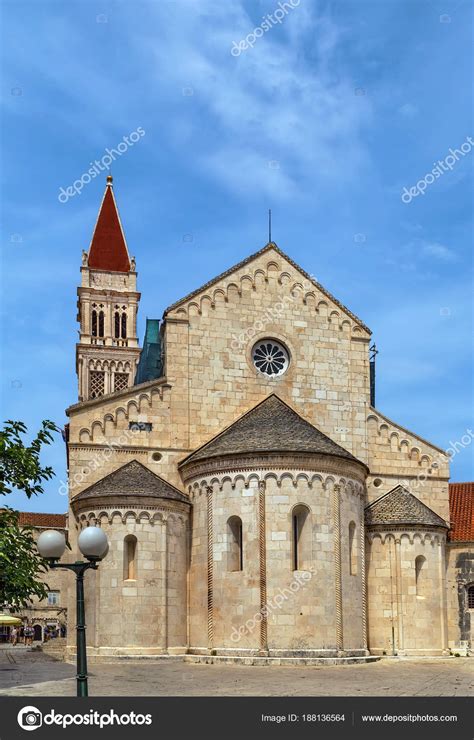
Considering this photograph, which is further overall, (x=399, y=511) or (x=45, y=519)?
(x=45, y=519)

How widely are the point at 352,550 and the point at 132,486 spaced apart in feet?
31.3

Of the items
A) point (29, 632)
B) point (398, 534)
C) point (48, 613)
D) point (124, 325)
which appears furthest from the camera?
point (124, 325)

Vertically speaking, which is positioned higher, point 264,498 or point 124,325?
point 124,325

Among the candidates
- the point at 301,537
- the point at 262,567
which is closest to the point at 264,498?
the point at 301,537

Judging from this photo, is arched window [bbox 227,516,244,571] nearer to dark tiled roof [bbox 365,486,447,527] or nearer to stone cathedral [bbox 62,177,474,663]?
stone cathedral [bbox 62,177,474,663]

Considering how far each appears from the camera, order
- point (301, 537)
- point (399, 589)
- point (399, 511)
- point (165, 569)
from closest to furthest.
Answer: point (301, 537) → point (165, 569) → point (399, 589) → point (399, 511)

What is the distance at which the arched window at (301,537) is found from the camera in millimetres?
35531

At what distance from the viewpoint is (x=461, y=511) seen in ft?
150

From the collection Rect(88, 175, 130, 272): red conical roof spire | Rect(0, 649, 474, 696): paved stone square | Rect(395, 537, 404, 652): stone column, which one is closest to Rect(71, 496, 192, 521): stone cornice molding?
Rect(0, 649, 474, 696): paved stone square

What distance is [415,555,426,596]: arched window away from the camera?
40.8m

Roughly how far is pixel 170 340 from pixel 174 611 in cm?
1211

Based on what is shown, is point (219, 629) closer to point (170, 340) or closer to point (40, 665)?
point (40, 665)

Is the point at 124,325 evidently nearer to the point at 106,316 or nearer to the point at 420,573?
the point at 106,316

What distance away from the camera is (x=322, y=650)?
34719 mm
